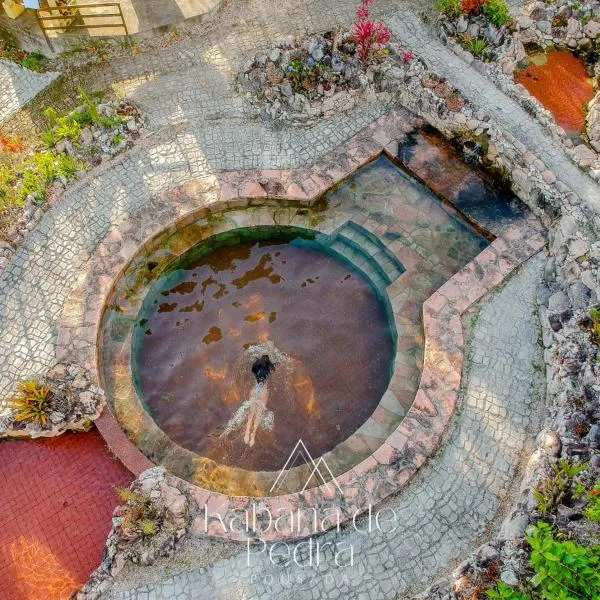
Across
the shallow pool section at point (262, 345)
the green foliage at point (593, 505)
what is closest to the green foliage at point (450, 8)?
the shallow pool section at point (262, 345)

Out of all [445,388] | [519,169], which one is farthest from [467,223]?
[445,388]

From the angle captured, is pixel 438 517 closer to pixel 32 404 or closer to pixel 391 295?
pixel 391 295

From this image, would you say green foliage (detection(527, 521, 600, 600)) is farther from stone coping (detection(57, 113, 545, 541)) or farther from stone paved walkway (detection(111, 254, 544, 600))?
stone coping (detection(57, 113, 545, 541))

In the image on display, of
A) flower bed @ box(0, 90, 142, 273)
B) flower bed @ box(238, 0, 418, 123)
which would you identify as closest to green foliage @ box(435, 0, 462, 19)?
flower bed @ box(238, 0, 418, 123)

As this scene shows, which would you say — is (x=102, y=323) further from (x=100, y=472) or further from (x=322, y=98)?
(x=322, y=98)

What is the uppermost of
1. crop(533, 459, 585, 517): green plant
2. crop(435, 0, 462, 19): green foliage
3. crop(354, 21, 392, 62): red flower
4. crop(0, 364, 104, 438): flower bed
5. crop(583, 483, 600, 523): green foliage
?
crop(435, 0, 462, 19): green foliage

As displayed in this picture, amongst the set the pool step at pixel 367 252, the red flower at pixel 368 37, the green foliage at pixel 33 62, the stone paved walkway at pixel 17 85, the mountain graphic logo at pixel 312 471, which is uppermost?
the green foliage at pixel 33 62

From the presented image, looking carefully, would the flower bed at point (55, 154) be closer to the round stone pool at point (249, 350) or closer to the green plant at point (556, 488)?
the round stone pool at point (249, 350)
